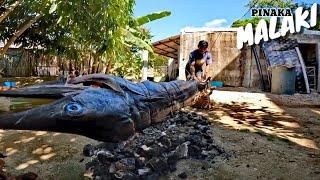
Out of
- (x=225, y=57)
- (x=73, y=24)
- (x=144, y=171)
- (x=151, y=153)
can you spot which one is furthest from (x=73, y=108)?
(x=225, y=57)

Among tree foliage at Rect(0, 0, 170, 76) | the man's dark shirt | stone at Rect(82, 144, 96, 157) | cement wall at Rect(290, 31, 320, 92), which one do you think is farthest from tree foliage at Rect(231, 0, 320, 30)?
stone at Rect(82, 144, 96, 157)

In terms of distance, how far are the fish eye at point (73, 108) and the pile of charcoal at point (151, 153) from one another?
139cm

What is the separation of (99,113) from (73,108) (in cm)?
22

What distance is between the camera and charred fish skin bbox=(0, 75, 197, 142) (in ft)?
6.89

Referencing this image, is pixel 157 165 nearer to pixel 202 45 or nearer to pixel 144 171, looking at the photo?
pixel 144 171

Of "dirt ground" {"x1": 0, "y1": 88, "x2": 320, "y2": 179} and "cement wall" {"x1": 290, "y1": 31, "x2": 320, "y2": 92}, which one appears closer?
"dirt ground" {"x1": 0, "y1": 88, "x2": 320, "y2": 179}

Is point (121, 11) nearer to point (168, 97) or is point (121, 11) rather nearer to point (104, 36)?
point (104, 36)

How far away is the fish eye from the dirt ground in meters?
1.68

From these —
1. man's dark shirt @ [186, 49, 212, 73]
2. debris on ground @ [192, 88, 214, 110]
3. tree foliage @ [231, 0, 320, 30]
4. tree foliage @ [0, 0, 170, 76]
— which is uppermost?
tree foliage @ [231, 0, 320, 30]

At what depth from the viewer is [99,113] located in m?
2.35

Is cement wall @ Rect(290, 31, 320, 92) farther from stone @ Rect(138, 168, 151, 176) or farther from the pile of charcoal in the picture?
stone @ Rect(138, 168, 151, 176)

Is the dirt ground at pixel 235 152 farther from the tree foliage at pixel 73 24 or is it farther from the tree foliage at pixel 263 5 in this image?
the tree foliage at pixel 263 5

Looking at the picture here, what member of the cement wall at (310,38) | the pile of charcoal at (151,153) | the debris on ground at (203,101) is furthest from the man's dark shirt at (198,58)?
the cement wall at (310,38)

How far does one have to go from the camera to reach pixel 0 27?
448 inches
